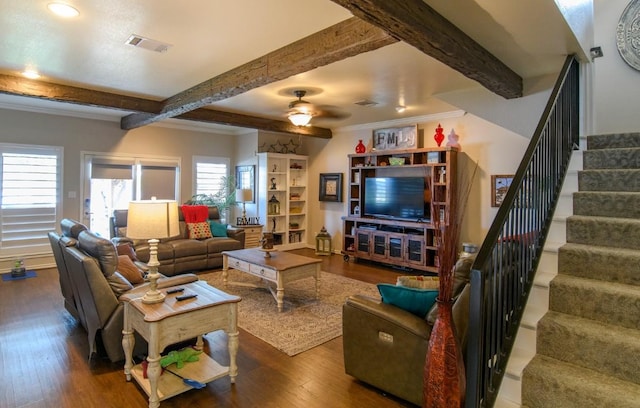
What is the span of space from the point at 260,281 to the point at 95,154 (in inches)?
158

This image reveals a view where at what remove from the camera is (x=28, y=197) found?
5773 millimetres

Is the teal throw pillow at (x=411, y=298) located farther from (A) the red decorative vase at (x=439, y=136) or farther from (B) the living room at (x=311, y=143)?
(A) the red decorative vase at (x=439, y=136)

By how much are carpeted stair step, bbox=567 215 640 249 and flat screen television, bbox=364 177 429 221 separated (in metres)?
3.37

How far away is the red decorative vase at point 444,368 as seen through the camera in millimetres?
1801

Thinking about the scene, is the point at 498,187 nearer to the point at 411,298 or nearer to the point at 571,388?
the point at 411,298

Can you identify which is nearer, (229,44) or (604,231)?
(604,231)

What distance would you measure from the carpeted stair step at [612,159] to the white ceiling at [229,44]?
0.98 metres

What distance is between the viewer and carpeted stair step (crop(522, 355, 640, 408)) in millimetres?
1640

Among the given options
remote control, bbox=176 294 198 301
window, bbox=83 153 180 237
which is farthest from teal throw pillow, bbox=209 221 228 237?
remote control, bbox=176 294 198 301

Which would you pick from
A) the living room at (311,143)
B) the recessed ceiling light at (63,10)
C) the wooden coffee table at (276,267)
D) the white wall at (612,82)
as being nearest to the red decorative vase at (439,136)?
the living room at (311,143)

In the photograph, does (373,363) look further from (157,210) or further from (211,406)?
(157,210)

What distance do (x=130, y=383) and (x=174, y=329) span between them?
0.67m

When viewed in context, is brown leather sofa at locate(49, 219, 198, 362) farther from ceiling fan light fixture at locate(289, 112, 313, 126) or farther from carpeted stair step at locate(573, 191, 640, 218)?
carpeted stair step at locate(573, 191, 640, 218)

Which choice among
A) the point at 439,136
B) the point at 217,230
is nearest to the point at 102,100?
the point at 217,230
